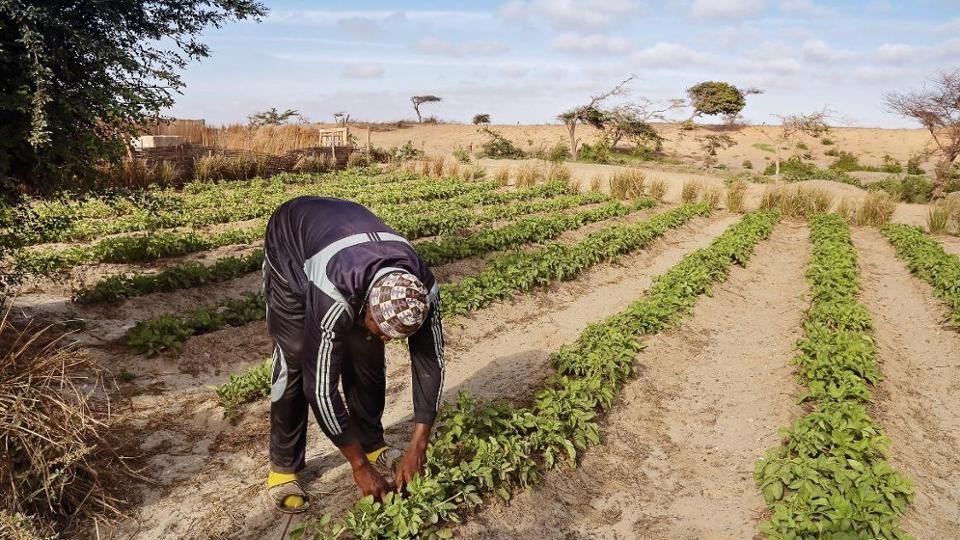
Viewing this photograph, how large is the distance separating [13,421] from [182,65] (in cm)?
342

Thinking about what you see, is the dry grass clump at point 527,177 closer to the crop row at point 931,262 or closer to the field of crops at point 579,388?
the field of crops at point 579,388

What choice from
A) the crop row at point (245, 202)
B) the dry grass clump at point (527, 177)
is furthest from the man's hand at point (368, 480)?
the dry grass clump at point (527, 177)

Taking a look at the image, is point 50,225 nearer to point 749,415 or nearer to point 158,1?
point 158,1

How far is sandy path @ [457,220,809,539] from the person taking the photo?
371 cm

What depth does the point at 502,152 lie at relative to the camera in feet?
95.1

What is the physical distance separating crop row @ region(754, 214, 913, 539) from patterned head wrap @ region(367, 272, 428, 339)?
7.44 feet

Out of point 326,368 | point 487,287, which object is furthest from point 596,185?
point 326,368

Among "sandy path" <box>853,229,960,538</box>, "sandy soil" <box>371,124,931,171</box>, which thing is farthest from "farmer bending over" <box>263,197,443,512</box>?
"sandy soil" <box>371,124,931,171</box>

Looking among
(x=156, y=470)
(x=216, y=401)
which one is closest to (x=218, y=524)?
(x=156, y=470)

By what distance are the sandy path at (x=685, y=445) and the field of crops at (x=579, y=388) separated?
2cm

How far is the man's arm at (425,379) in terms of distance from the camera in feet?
9.60

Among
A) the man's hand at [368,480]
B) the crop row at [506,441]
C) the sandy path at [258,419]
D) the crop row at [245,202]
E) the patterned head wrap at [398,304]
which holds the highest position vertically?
the patterned head wrap at [398,304]

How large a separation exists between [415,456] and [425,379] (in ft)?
1.26

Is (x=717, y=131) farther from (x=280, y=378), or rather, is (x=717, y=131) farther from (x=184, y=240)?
(x=280, y=378)
